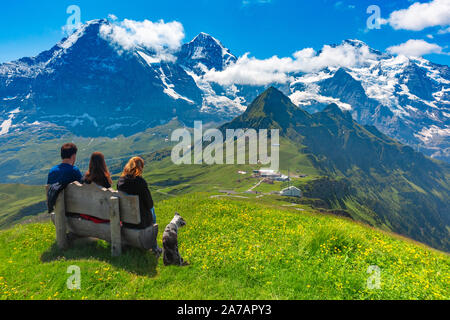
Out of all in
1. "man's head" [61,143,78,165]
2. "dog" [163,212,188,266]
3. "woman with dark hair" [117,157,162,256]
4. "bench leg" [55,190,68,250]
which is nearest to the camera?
"woman with dark hair" [117,157,162,256]

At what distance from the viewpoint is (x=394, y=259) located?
1091 centimetres

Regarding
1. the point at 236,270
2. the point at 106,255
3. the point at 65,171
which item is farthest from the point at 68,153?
the point at 236,270

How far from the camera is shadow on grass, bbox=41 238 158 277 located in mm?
9977

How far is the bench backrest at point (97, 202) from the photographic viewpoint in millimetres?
9953

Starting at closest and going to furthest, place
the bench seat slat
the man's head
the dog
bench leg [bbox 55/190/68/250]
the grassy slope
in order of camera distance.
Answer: the grassy slope, the bench seat slat, the dog, bench leg [bbox 55/190/68/250], the man's head

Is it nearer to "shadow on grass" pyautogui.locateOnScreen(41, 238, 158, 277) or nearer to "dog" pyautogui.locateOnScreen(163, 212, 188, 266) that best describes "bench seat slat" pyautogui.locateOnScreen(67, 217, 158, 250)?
"shadow on grass" pyautogui.locateOnScreen(41, 238, 158, 277)

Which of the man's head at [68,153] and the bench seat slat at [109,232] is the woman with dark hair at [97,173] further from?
the bench seat slat at [109,232]

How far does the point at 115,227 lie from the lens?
33.6ft

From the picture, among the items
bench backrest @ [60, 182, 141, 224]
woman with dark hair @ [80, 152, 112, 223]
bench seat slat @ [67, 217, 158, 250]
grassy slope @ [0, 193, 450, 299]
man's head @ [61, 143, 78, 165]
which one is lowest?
grassy slope @ [0, 193, 450, 299]

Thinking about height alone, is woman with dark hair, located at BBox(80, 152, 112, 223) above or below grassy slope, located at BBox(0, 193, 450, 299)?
above

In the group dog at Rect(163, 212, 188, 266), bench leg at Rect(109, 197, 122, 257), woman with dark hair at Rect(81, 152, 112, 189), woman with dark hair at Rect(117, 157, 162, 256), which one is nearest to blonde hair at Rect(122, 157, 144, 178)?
woman with dark hair at Rect(117, 157, 162, 256)

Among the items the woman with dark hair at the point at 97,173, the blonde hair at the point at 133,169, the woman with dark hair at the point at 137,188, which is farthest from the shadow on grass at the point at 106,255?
the blonde hair at the point at 133,169

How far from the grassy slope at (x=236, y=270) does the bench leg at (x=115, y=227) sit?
369 mm

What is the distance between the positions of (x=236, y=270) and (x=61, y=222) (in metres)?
8.01
